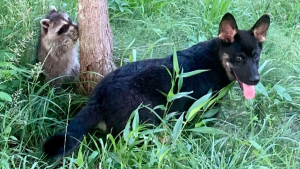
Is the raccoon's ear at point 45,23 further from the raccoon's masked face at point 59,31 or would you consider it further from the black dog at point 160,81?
the black dog at point 160,81

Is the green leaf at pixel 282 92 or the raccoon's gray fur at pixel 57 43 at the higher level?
the raccoon's gray fur at pixel 57 43

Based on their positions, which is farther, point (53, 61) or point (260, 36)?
point (53, 61)

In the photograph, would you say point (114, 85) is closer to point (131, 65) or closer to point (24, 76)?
point (131, 65)

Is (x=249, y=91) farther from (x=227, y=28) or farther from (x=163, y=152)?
(x=163, y=152)

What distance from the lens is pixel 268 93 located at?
3.94m

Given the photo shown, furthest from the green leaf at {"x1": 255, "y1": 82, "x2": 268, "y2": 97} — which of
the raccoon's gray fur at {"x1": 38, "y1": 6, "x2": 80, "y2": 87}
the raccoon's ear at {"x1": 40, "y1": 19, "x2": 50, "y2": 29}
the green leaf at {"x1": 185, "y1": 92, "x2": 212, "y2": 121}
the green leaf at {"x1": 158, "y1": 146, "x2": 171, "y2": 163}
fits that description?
the raccoon's ear at {"x1": 40, "y1": 19, "x2": 50, "y2": 29}

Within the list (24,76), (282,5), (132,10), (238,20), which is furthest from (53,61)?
(282,5)

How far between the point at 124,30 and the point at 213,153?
2.47 m

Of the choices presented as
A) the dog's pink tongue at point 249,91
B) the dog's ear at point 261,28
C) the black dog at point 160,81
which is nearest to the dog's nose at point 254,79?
the black dog at point 160,81

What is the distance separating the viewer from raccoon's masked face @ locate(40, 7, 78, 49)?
4277 mm

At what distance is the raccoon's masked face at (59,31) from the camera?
428 centimetres

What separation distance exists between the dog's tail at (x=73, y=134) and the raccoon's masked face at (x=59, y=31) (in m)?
1.32

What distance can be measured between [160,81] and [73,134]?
82cm

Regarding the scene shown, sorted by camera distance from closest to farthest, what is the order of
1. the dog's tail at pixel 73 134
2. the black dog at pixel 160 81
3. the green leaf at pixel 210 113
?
the dog's tail at pixel 73 134
the black dog at pixel 160 81
the green leaf at pixel 210 113
